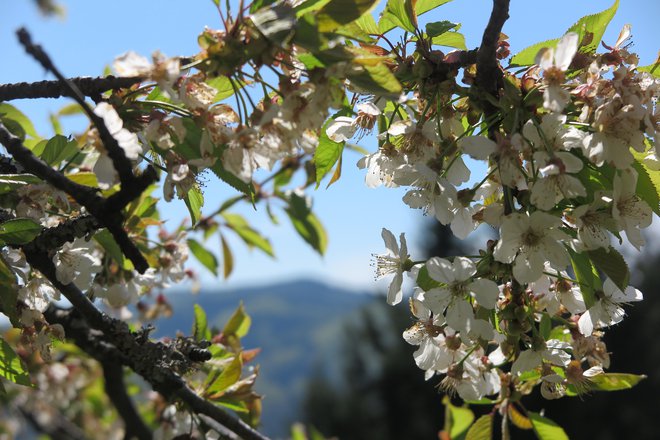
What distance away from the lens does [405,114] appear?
1.17 metres

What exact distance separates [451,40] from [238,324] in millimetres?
1105

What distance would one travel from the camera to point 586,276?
3.21 feet

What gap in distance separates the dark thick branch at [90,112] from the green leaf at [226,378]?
2.71ft

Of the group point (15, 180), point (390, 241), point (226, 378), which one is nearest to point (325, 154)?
point (390, 241)

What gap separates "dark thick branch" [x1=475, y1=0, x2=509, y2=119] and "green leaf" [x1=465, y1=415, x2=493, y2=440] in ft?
2.21

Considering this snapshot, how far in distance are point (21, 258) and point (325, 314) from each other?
184 m

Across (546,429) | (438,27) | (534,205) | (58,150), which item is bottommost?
(546,429)

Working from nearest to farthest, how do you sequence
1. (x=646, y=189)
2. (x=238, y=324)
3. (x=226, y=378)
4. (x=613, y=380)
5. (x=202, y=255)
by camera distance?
(x=646, y=189)
(x=613, y=380)
(x=226, y=378)
(x=238, y=324)
(x=202, y=255)

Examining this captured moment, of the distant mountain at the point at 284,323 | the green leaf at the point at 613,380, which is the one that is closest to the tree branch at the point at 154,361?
the green leaf at the point at 613,380

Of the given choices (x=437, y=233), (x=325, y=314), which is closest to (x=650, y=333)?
(x=437, y=233)

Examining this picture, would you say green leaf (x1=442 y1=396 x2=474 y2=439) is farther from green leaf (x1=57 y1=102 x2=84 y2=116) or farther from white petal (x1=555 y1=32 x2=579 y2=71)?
green leaf (x1=57 y1=102 x2=84 y2=116)

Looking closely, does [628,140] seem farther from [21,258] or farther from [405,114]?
[21,258]

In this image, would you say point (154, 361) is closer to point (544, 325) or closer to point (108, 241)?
point (108, 241)

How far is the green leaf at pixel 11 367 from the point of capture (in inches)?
44.7
